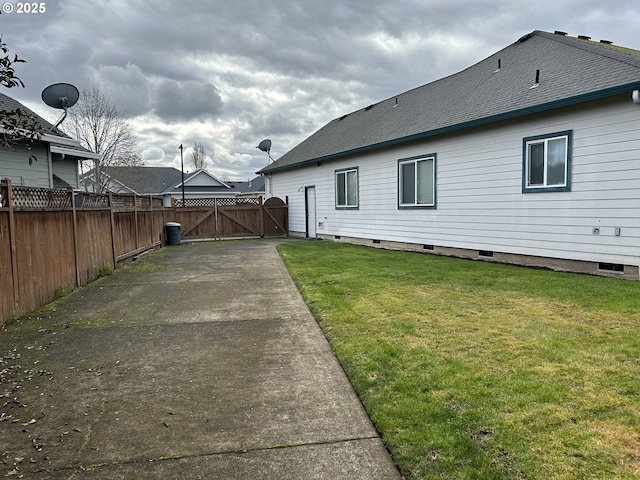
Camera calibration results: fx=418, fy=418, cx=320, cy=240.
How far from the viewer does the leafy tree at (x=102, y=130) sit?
2927 cm

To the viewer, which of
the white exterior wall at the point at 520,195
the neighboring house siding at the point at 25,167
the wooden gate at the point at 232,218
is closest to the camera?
the white exterior wall at the point at 520,195

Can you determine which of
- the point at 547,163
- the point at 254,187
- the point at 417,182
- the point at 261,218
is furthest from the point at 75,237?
the point at 254,187

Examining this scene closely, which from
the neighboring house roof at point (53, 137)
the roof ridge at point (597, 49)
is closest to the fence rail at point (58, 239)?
the neighboring house roof at point (53, 137)

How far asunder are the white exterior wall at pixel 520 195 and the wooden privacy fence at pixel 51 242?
778 centimetres

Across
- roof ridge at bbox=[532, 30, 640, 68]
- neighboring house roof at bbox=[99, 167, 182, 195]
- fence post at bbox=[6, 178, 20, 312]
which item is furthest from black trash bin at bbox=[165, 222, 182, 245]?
neighboring house roof at bbox=[99, 167, 182, 195]

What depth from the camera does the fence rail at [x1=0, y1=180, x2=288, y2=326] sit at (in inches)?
215

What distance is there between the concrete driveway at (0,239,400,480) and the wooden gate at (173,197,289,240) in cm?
1365

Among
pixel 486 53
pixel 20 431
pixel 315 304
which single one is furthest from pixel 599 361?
pixel 486 53

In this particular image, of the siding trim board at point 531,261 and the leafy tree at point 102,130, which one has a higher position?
the leafy tree at point 102,130

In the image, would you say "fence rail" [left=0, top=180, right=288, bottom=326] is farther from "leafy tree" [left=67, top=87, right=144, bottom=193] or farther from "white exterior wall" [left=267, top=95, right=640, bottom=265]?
"leafy tree" [left=67, top=87, right=144, bottom=193]

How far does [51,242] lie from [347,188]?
10.6 m

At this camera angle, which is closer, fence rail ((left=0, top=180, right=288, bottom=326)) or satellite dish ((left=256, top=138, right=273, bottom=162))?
fence rail ((left=0, top=180, right=288, bottom=326))

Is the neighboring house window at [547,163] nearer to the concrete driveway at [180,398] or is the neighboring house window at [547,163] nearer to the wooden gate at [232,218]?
the concrete driveway at [180,398]

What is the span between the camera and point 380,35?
14312mm
